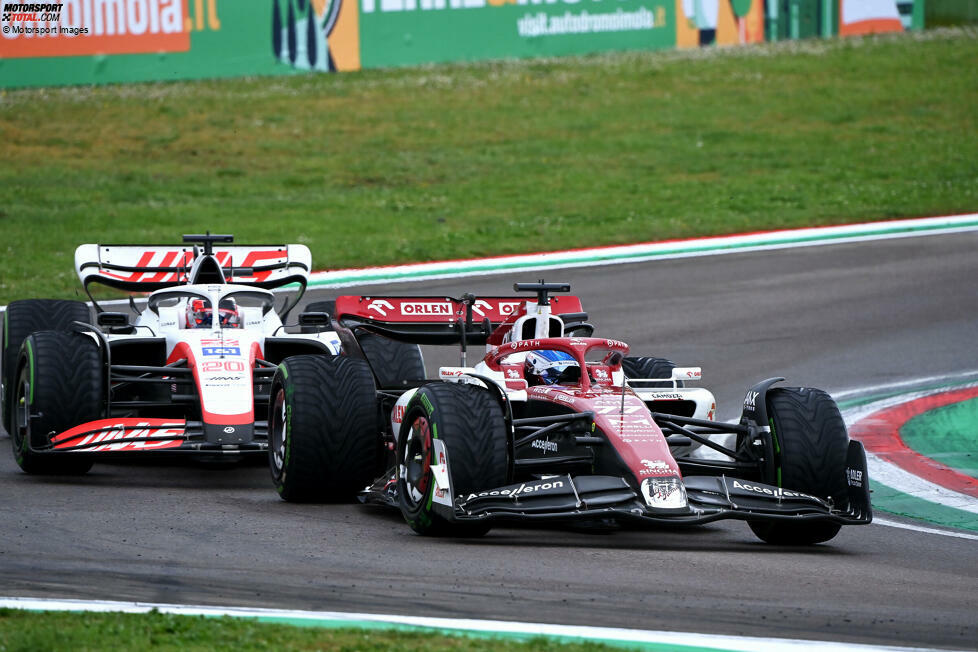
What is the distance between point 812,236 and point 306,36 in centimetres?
1295

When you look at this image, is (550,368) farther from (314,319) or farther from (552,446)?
(314,319)

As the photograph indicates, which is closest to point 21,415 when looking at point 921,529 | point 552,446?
point 552,446

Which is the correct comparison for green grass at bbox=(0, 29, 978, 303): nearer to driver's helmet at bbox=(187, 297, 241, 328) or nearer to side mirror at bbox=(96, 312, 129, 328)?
side mirror at bbox=(96, 312, 129, 328)

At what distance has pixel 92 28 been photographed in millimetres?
29531

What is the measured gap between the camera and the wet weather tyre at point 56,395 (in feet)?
37.9

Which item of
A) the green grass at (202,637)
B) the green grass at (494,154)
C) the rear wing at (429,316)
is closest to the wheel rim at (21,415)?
the rear wing at (429,316)

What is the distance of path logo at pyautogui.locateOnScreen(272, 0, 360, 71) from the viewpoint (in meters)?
31.4

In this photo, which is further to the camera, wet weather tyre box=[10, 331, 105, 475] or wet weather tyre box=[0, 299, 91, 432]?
wet weather tyre box=[0, 299, 91, 432]

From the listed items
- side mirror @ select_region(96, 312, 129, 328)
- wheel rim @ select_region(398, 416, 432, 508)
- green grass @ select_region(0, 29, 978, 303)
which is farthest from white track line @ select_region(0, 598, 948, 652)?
green grass @ select_region(0, 29, 978, 303)

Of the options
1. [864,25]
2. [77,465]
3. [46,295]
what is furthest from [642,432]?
[864,25]

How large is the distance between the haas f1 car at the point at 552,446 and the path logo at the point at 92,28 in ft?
63.0

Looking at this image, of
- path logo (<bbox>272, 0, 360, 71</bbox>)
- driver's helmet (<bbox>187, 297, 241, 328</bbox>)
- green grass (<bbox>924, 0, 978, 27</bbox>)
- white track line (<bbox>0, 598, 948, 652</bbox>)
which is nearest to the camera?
white track line (<bbox>0, 598, 948, 652</bbox>)

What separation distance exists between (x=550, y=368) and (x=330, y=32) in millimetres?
23432

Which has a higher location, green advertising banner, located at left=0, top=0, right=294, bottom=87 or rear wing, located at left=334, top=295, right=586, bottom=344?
green advertising banner, located at left=0, top=0, right=294, bottom=87
